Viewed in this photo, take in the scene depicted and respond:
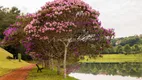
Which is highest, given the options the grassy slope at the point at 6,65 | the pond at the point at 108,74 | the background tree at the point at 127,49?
the background tree at the point at 127,49

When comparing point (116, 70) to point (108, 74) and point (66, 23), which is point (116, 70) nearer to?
point (108, 74)

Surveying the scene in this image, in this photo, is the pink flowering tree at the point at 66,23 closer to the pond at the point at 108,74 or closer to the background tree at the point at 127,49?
the pond at the point at 108,74

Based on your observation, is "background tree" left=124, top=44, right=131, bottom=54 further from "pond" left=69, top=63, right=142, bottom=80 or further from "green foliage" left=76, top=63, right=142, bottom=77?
"pond" left=69, top=63, right=142, bottom=80

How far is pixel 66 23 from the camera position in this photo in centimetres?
3131

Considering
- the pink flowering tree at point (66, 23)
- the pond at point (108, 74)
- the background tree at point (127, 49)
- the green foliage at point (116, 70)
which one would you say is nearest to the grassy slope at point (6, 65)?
the pond at point (108, 74)

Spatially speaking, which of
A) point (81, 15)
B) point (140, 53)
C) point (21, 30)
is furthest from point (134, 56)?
point (81, 15)

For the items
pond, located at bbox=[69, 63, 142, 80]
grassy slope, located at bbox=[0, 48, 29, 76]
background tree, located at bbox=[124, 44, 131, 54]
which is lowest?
pond, located at bbox=[69, 63, 142, 80]

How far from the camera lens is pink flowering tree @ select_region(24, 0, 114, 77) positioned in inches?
1232

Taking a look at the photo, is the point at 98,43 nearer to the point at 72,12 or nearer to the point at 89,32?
the point at 89,32

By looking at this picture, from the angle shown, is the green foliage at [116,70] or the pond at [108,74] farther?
the green foliage at [116,70]

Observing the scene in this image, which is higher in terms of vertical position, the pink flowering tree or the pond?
the pink flowering tree

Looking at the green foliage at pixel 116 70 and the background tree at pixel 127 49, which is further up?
the background tree at pixel 127 49

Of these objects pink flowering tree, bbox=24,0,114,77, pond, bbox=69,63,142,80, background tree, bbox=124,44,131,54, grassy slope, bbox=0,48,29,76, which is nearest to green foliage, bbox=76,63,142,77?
pond, bbox=69,63,142,80

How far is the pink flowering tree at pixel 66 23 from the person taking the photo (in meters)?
31.3
